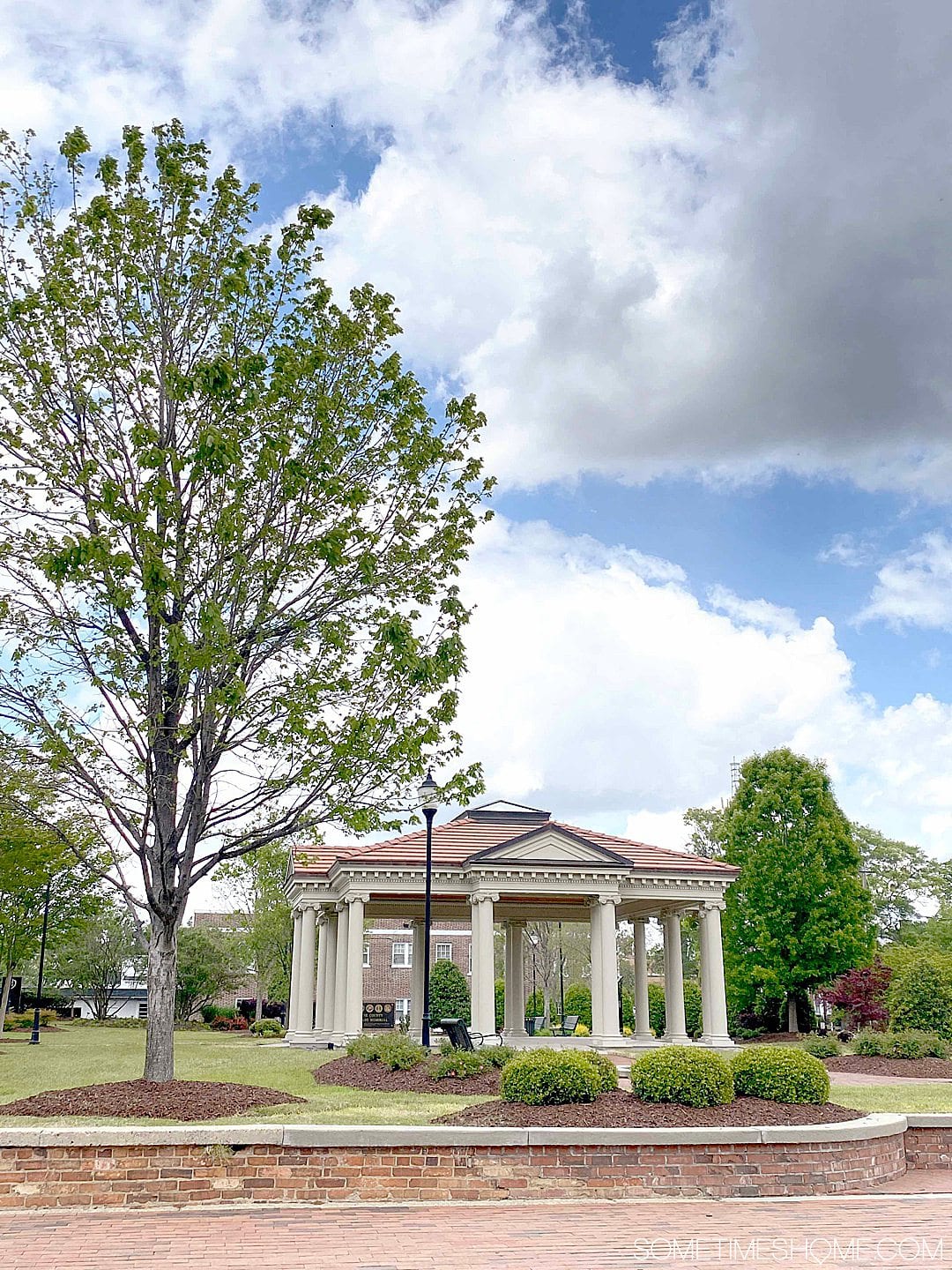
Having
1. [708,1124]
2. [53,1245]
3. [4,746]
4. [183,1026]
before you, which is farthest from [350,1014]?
[183,1026]

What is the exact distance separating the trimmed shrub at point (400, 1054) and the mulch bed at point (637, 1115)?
5799 millimetres

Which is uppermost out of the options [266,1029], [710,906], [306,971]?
[710,906]

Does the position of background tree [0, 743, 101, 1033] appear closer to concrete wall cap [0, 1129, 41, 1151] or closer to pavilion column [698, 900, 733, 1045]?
concrete wall cap [0, 1129, 41, 1151]

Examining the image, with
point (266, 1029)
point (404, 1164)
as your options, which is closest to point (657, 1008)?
point (266, 1029)

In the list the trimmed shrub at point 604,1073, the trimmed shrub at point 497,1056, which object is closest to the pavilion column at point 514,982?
the trimmed shrub at point 497,1056

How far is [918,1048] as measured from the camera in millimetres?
21797

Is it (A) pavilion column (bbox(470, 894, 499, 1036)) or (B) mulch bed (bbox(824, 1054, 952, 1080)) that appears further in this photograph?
(A) pavilion column (bbox(470, 894, 499, 1036))

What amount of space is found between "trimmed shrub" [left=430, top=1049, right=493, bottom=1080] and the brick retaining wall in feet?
20.6

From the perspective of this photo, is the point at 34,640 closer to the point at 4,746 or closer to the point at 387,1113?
the point at 4,746

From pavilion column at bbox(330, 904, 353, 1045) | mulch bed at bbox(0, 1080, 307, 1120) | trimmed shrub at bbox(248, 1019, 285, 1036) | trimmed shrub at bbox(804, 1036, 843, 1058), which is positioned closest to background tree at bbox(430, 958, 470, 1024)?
trimmed shrub at bbox(248, 1019, 285, 1036)

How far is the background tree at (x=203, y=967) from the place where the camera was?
51875 mm

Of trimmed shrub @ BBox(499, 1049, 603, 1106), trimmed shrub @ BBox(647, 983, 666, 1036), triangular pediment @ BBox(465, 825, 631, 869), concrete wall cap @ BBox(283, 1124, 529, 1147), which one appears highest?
triangular pediment @ BBox(465, 825, 631, 869)

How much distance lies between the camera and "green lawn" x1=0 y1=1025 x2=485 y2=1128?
11.1 meters

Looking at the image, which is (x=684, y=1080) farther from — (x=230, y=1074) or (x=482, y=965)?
(x=482, y=965)
